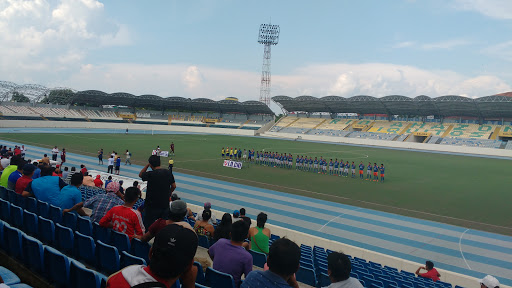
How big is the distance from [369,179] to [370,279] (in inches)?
774

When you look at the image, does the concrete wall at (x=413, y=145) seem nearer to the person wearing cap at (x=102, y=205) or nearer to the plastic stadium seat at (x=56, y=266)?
the person wearing cap at (x=102, y=205)

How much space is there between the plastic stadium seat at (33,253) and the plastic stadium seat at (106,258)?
65 centimetres

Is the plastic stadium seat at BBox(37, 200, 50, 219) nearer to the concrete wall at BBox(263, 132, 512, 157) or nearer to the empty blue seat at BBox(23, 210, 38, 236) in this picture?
the empty blue seat at BBox(23, 210, 38, 236)

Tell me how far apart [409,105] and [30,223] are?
60.4 metres

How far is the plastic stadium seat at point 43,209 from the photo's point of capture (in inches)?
252

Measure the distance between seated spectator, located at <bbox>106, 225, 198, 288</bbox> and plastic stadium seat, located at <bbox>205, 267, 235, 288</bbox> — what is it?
5.41 feet

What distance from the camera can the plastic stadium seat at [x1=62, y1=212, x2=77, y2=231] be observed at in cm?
590

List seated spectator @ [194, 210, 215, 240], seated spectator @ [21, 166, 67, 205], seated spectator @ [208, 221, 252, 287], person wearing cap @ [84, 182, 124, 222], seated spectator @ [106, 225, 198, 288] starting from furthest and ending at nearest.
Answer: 1. seated spectator @ [21, 166, 67, 205]
2. seated spectator @ [194, 210, 215, 240]
3. person wearing cap @ [84, 182, 124, 222]
4. seated spectator @ [208, 221, 252, 287]
5. seated spectator @ [106, 225, 198, 288]

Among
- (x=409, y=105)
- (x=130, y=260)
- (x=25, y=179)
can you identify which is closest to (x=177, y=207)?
(x=130, y=260)

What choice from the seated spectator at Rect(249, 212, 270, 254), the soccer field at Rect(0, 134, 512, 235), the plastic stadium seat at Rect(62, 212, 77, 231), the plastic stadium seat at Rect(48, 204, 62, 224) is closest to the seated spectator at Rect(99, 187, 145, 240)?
the plastic stadium seat at Rect(62, 212, 77, 231)

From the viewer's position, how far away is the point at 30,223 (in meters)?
5.85

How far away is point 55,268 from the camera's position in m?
3.83

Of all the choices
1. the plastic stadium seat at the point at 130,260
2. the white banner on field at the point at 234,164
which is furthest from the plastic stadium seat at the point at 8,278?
the white banner on field at the point at 234,164

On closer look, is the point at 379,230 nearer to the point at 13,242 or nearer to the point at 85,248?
the point at 85,248
